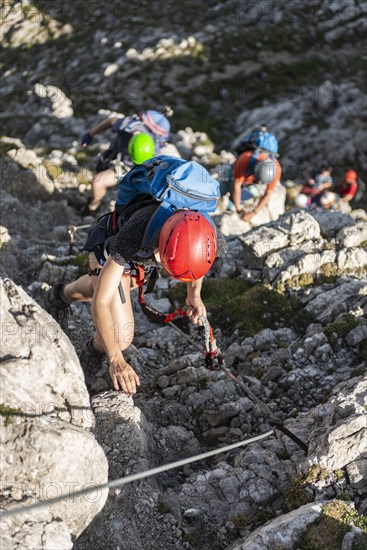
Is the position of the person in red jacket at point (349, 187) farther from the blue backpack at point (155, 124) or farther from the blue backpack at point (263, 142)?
the blue backpack at point (155, 124)

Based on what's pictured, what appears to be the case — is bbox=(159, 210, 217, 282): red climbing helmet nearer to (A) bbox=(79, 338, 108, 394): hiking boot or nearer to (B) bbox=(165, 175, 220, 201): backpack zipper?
(B) bbox=(165, 175, 220, 201): backpack zipper

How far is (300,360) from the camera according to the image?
1039 cm

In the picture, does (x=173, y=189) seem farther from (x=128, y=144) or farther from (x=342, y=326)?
(x=128, y=144)

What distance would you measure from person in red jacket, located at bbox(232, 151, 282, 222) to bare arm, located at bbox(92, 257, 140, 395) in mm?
10522

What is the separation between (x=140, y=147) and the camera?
15.1 metres

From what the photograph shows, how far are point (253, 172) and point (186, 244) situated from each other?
10930mm

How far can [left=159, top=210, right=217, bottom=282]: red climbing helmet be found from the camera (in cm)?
697

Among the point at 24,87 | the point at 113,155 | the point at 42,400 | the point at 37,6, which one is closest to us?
the point at 42,400

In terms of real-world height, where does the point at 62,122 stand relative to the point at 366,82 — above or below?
above

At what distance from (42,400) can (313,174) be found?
21376mm

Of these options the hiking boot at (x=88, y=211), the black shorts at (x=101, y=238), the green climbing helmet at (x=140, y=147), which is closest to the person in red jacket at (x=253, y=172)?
the green climbing helmet at (x=140, y=147)

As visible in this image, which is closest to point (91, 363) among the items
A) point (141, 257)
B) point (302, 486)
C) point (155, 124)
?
point (141, 257)

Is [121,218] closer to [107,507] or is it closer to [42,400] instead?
[42,400]

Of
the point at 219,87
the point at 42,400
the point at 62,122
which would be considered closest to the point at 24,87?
the point at 62,122
